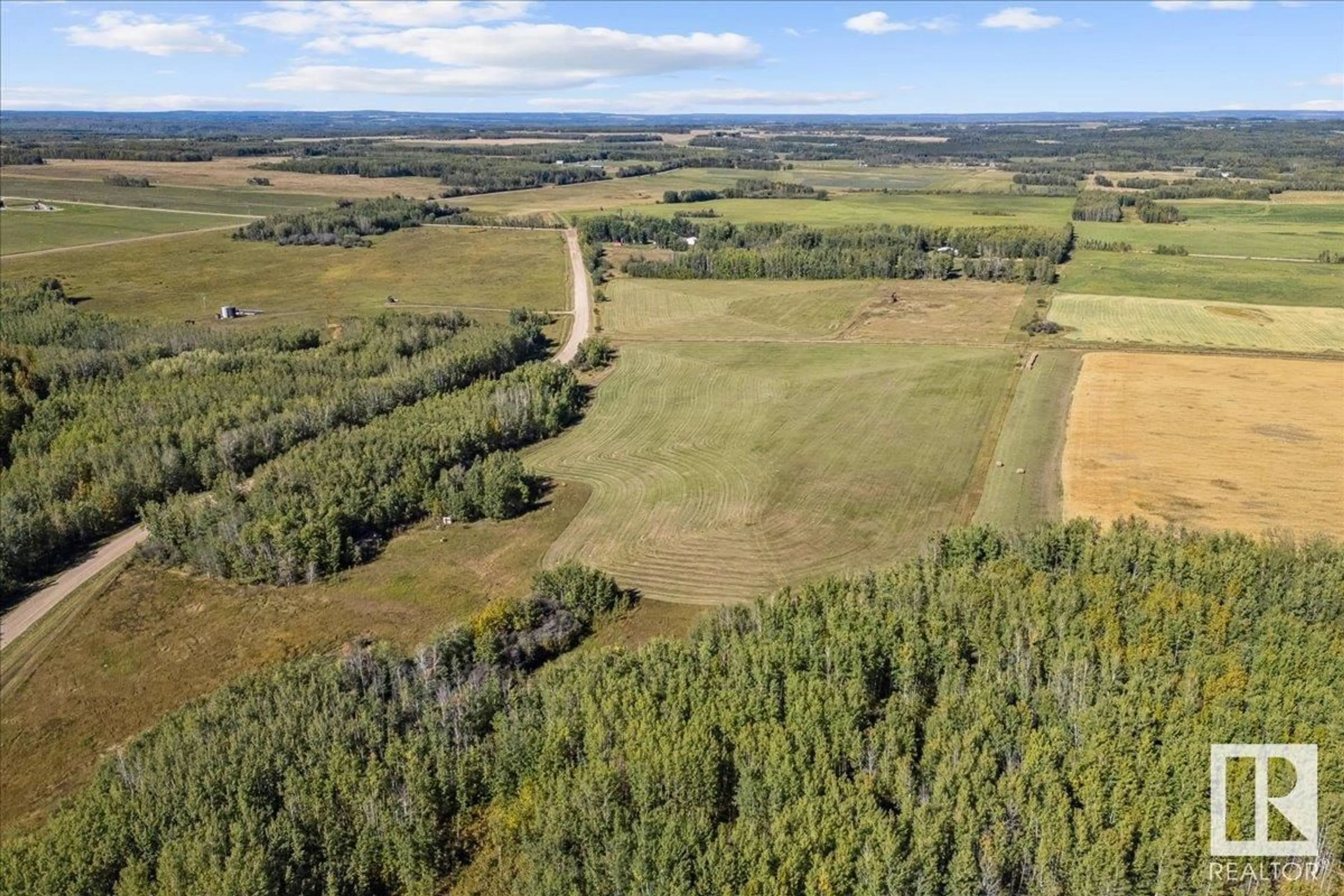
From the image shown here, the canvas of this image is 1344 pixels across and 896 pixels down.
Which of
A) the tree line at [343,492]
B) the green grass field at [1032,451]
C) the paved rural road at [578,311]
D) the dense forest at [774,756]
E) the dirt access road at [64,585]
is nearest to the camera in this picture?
the dense forest at [774,756]

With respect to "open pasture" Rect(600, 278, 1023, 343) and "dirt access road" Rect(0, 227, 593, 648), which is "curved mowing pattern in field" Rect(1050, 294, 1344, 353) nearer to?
"open pasture" Rect(600, 278, 1023, 343)

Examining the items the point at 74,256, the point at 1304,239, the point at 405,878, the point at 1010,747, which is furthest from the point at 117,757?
the point at 1304,239

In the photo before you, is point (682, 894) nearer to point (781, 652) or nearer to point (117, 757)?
point (781, 652)

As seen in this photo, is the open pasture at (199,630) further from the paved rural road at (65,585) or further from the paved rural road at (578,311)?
the paved rural road at (578,311)

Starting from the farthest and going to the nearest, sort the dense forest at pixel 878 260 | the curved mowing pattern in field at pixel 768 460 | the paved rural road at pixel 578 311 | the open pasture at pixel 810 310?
the dense forest at pixel 878 260, the open pasture at pixel 810 310, the paved rural road at pixel 578 311, the curved mowing pattern in field at pixel 768 460

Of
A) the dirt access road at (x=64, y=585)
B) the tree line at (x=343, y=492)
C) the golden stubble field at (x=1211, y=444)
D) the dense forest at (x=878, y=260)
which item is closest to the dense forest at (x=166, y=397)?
the dirt access road at (x=64, y=585)

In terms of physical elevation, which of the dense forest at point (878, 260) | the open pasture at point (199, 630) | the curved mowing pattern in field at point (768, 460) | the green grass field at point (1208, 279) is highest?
the dense forest at point (878, 260)

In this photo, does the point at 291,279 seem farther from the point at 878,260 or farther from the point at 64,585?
the point at 878,260
